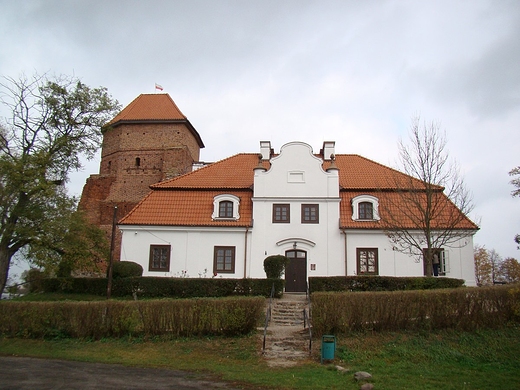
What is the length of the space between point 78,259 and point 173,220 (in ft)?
18.7

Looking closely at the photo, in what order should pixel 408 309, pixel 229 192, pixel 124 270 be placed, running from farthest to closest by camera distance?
1. pixel 229 192
2. pixel 124 270
3. pixel 408 309

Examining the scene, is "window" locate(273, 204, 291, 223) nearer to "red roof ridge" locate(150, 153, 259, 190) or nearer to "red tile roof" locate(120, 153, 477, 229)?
"red tile roof" locate(120, 153, 477, 229)

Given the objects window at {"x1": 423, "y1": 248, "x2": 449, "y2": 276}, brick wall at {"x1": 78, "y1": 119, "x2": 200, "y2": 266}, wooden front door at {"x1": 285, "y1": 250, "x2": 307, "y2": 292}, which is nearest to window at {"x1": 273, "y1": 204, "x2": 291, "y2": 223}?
wooden front door at {"x1": 285, "y1": 250, "x2": 307, "y2": 292}

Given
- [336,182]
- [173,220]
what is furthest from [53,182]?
[336,182]

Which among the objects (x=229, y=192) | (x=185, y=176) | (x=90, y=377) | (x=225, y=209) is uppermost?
(x=185, y=176)

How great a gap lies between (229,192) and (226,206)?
0.95 m

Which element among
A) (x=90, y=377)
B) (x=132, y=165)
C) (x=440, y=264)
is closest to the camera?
(x=90, y=377)

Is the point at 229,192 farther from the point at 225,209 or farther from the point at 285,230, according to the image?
the point at 285,230

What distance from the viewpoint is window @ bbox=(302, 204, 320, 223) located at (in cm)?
2512

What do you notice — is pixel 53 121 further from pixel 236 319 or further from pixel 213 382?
pixel 213 382

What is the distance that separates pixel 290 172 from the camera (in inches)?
1013

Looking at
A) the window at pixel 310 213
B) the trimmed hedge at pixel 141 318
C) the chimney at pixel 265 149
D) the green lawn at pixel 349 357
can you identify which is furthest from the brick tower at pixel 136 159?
the green lawn at pixel 349 357

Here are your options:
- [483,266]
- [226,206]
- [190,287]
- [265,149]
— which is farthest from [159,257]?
[483,266]

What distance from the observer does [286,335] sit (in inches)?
583
